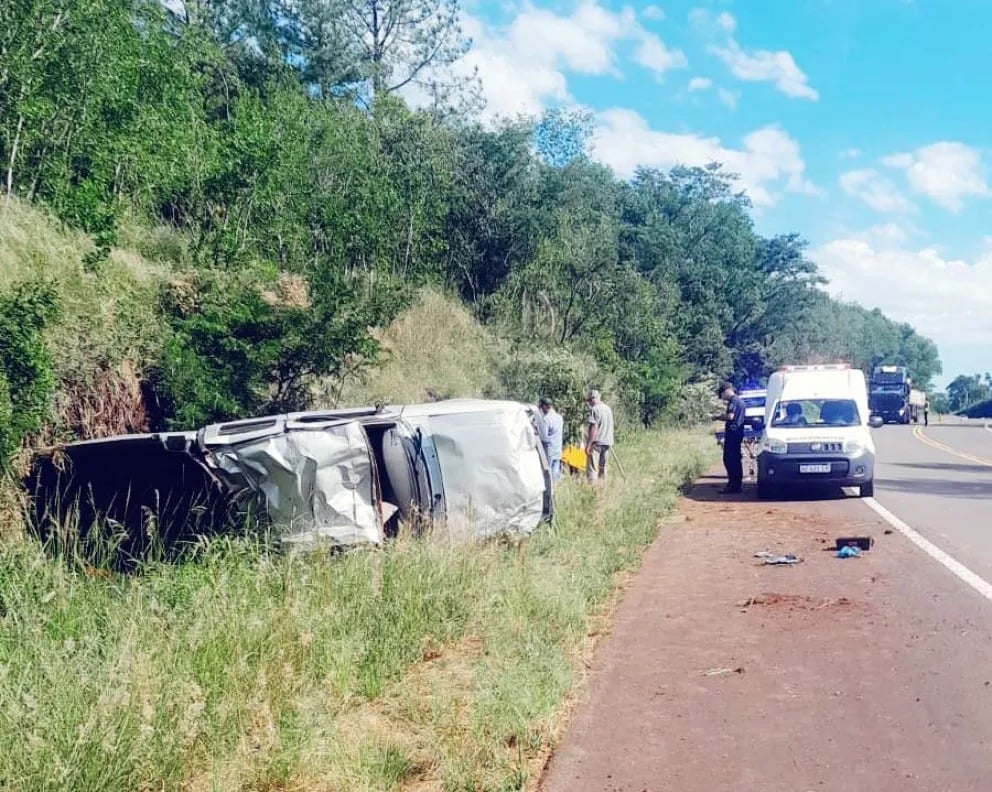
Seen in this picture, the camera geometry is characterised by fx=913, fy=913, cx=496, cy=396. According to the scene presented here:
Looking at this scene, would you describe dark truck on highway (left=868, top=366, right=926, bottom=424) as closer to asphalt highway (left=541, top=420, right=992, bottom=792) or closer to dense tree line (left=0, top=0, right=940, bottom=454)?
dense tree line (left=0, top=0, right=940, bottom=454)

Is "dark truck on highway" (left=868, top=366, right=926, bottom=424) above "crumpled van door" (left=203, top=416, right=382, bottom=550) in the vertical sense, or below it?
above

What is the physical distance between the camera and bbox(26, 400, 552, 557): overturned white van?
7895mm

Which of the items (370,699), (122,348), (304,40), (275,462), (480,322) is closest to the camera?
(370,699)

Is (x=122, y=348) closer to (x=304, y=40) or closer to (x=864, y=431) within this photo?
(x=864, y=431)

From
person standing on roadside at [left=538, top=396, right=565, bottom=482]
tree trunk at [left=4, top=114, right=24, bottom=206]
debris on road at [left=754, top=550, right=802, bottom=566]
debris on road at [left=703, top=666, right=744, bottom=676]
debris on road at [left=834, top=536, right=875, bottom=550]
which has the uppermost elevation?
tree trunk at [left=4, top=114, right=24, bottom=206]

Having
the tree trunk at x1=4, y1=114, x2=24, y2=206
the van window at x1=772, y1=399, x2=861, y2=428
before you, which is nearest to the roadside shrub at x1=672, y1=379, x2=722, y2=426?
the van window at x1=772, y1=399, x2=861, y2=428

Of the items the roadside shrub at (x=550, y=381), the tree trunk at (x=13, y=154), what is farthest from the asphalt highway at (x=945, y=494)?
the tree trunk at (x=13, y=154)

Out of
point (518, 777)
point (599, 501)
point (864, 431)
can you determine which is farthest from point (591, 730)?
point (864, 431)

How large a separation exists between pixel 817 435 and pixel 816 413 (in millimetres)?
1243

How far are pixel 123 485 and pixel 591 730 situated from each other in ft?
18.3

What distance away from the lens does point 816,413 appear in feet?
53.2

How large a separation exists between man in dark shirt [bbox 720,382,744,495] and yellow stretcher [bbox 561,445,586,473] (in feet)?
8.48

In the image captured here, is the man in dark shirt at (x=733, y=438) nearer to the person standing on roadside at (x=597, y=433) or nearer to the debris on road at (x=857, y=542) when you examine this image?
the person standing on roadside at (x=597, y=433)

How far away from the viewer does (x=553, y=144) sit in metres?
30.6
